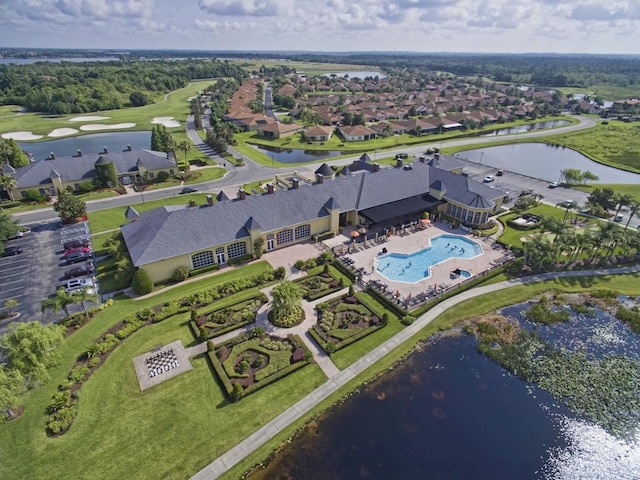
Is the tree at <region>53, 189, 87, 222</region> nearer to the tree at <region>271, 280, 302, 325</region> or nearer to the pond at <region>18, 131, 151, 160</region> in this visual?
the tree at <region>271, 280, 302, 325</region>

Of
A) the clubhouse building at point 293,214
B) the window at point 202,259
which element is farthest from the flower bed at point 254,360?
the clubhouse building at point 293,214

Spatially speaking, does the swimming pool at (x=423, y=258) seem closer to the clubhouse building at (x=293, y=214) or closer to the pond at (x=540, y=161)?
the clubhouse building at (x=293, y=214)

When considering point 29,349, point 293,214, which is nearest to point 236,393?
point 29,349

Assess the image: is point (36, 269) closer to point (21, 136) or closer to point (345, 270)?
point (345, 270)

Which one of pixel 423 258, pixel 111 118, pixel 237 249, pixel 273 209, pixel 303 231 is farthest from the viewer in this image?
pixel 111 118

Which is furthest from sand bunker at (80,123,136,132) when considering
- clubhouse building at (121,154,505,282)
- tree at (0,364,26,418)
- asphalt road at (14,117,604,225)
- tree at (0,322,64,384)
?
tree at (0,364,26,418)

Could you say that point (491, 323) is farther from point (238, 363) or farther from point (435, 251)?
point (238, 363)

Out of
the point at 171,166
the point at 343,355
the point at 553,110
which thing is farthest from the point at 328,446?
the point at 553,110
